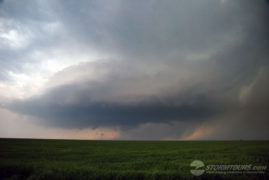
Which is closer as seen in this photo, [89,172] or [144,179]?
[144,179]

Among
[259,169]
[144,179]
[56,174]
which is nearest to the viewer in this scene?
[144,179]

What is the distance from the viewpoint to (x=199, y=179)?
33.2ft

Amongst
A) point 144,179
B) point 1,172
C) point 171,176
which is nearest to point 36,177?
point 1,172

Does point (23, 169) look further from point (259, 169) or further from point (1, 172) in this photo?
point (259, 169)

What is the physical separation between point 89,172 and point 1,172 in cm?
742

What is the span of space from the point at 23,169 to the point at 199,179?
1351 cm

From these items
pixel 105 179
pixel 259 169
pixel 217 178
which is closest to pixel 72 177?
pixel 105 179

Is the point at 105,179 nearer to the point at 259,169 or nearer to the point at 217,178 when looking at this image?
the point at 217,178

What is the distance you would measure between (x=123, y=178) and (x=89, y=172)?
8.89ft

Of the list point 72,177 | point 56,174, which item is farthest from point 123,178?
point 56,174

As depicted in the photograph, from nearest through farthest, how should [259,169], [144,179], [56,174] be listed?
[144,179], [56,174], [259,169]

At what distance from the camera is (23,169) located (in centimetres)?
1261

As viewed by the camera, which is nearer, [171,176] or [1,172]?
[171,176]

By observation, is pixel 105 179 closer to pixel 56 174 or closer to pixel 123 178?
pixel 123 178
